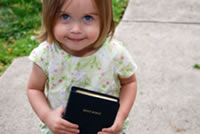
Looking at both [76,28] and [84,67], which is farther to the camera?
[84,67]

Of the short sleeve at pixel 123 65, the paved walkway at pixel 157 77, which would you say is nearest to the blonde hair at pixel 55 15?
the short sleeve at pixel 123 65

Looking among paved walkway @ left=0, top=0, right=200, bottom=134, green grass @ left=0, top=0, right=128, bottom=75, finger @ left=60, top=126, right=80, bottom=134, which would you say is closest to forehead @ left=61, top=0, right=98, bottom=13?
finger @ left=60, top=126, right=80, bottom=134

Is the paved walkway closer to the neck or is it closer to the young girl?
the young girl

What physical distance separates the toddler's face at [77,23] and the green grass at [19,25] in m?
2.02

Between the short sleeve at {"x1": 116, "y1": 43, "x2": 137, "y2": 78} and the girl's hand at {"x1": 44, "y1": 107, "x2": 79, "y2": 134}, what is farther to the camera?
the short sleeve at {"x1": 116, "y1": 43, "x2": 137, "y2": 78}

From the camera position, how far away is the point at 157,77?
115 inches

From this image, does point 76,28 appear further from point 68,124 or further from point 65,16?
point 68,124

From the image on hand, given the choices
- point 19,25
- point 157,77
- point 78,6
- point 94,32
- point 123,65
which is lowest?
point 19,25

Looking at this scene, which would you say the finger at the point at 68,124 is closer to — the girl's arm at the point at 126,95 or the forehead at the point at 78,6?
the girl's arm at the point at 126,95

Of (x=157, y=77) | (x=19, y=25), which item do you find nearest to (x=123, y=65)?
(x=157, y=77)

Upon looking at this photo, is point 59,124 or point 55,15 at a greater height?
point 55,15

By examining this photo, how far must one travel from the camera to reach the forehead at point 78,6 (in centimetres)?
131

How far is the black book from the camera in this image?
50.7 inches

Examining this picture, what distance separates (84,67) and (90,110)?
0.29 meters
